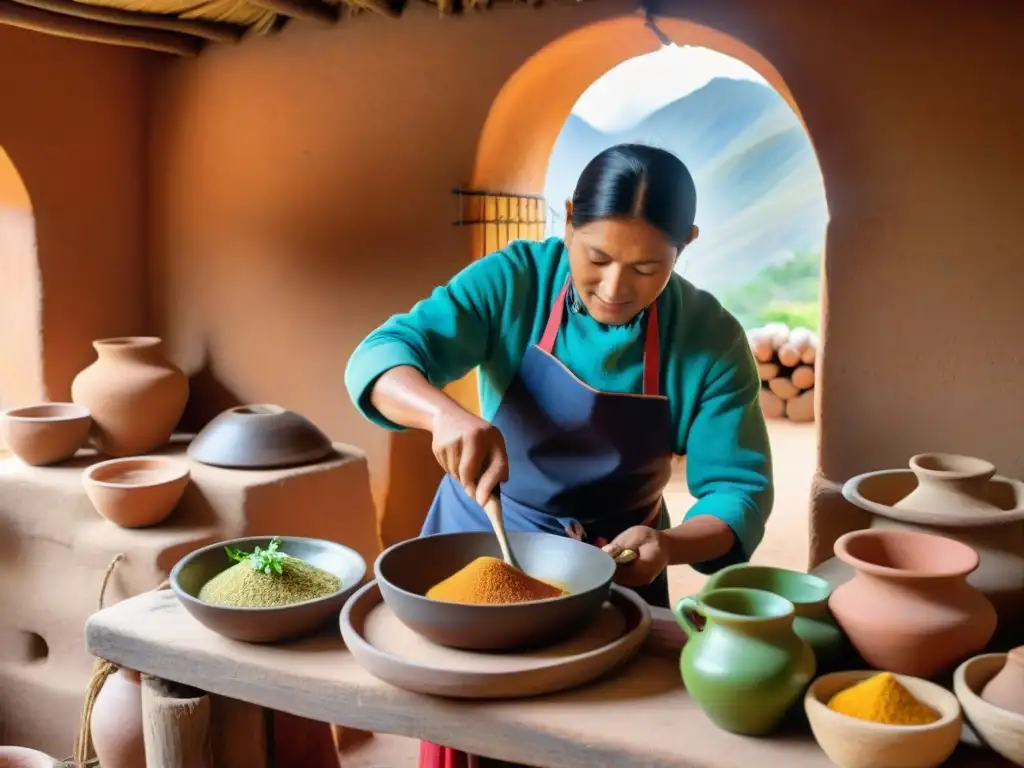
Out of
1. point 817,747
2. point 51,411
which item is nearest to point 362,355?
point 817,747

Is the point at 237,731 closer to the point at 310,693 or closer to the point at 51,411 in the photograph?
the point at 310,693

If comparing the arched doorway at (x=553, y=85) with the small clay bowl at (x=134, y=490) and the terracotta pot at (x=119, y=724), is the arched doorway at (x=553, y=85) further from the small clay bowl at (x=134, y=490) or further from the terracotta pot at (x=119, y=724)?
the terracotta pot at (x=119, y=724)

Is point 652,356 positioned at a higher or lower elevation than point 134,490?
higher

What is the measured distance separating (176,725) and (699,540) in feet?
3.05

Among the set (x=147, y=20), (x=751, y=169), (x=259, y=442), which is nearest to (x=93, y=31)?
(x=147, y=20)

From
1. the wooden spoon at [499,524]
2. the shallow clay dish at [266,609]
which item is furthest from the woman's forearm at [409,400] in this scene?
the shallow clay dish at [266,609]

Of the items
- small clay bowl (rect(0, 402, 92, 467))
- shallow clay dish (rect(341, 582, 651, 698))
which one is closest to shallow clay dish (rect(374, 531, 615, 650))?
shallow clay dish (rect(341, 582, 651, 698))

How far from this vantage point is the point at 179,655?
147 cm

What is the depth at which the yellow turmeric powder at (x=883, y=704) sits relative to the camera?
3.63 ft

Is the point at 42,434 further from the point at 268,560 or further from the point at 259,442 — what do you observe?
the point at 268,560

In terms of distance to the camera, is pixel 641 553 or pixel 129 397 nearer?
pixel 641 553

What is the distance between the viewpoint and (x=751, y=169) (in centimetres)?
1009

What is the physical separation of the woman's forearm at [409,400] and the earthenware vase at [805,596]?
0.53m

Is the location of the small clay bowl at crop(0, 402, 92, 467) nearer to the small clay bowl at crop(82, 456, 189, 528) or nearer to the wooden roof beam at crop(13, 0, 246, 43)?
the small clay bowl at crop(82, 456, 189, 528)
